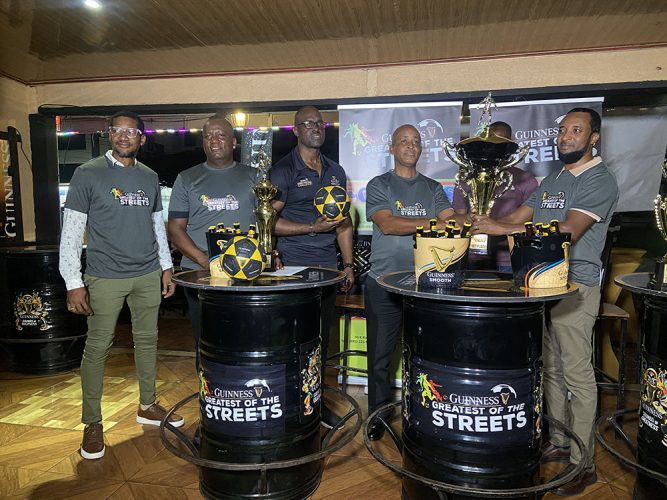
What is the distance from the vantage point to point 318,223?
233 centimetres

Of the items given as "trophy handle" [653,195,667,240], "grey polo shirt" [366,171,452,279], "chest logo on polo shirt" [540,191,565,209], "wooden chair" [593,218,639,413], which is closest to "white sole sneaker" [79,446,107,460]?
"grey polo shirt" [366,171,452,279]

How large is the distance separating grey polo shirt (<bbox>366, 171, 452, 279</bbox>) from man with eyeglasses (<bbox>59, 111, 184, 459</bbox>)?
1.18 m

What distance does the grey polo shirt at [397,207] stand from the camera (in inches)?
95.7

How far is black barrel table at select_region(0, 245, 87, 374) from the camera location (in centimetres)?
352

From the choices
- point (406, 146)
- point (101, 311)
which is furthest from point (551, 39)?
point (101, 311)

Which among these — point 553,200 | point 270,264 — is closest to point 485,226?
point 553,200

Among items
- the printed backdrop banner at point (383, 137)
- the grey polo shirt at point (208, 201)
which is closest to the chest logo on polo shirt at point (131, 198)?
the grey polo shirt at point (208, 201)

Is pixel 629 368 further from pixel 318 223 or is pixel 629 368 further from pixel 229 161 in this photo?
pixel 229 161

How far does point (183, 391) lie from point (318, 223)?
1.70 meters

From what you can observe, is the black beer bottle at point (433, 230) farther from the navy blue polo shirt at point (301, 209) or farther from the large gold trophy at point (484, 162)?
the navy blue polo shirt at point (301, 209)

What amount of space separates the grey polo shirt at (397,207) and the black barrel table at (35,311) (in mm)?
A: 2485

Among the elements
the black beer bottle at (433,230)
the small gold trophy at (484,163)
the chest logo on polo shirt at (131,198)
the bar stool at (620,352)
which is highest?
the small gold trophy at (484,163)

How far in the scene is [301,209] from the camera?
2586mm

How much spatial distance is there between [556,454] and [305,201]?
5.85ft
